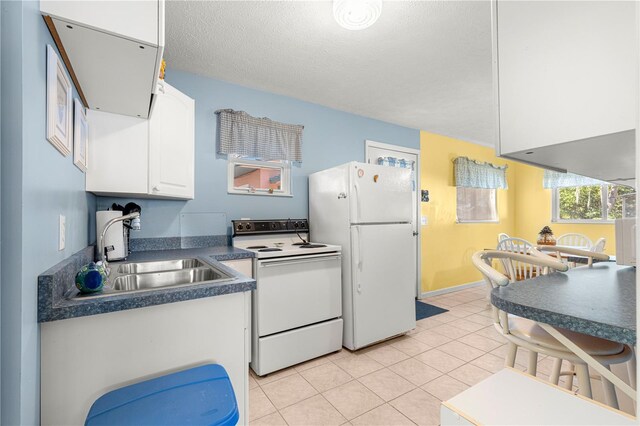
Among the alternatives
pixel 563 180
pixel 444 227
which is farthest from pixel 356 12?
pixel 563 180

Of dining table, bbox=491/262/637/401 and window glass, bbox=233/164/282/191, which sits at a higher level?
Answer: window glass, bbox=233/164/282/191

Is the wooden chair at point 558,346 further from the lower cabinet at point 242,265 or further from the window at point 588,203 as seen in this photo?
the window at point 588,203

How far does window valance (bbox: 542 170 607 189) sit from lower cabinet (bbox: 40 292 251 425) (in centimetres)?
548

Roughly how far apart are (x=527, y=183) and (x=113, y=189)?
6.40 meters

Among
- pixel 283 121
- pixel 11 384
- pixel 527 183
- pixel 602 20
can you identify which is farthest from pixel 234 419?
pixel 527 183

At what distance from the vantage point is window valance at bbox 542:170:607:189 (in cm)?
462

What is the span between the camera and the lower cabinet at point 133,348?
890 mm

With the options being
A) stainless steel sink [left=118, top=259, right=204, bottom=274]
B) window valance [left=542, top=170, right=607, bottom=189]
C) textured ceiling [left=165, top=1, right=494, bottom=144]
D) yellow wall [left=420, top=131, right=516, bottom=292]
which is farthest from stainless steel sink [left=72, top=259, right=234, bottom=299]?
window valance [left=542, top=170, right=607, bottom=189]

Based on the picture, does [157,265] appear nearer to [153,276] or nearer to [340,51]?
[153,276]

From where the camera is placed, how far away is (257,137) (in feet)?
9.56

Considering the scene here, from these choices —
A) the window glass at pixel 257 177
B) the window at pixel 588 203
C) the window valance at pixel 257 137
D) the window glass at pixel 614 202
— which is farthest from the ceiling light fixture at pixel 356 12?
the window glass at pixel 614 202

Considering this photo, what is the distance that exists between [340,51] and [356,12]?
0.60 m

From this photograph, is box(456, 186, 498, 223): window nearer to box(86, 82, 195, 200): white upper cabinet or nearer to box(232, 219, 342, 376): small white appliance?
box(232, 219, 342, 376): small white appliance

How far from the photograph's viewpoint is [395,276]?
9.22 ft
